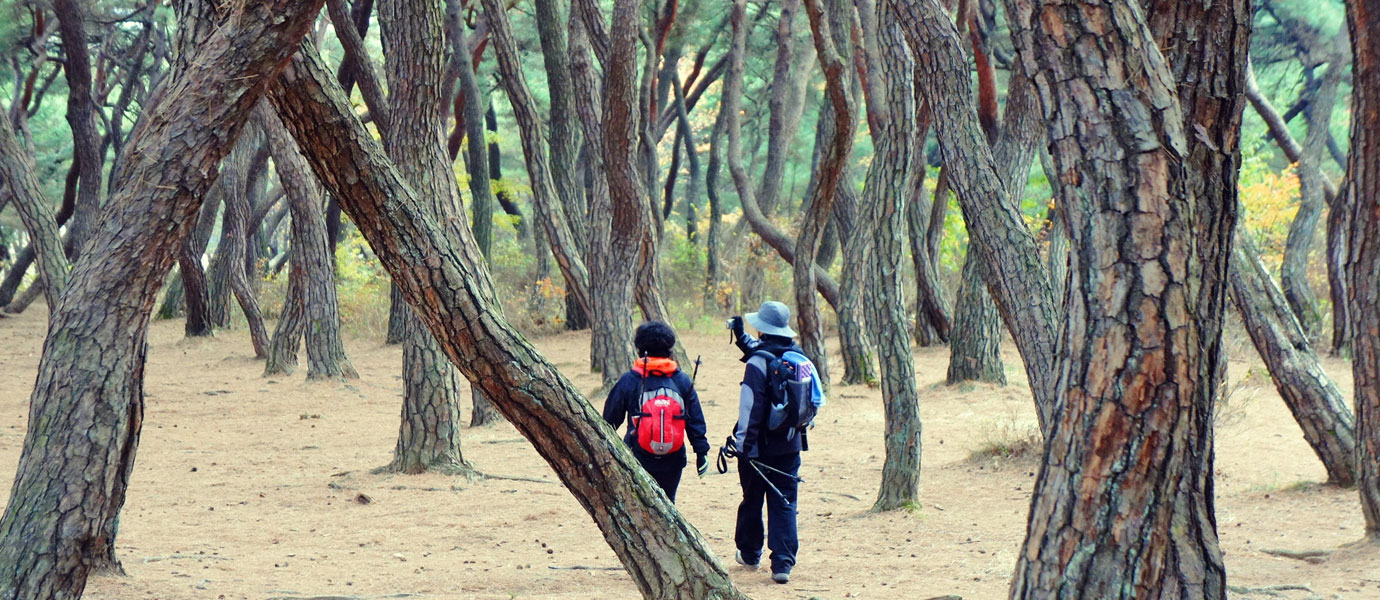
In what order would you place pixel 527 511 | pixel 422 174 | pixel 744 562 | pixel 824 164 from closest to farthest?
pixel 744 562 < pixel 527 511 < pixel 422 174 < pixel 824 164

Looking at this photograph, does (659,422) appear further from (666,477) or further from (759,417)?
(759,417)

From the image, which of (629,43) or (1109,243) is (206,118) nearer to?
(1109,243)

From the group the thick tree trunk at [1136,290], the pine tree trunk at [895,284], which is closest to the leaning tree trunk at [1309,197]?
the pine tree trunk at [895,284]

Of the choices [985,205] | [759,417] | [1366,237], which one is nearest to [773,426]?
[759,417]

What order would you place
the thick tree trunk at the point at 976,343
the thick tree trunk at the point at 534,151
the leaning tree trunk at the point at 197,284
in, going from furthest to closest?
the leaning tree trunk at the point at 197,284 → the thick tree trunk at the point at 976,343 → the thick tree trunk at the point at 534,151

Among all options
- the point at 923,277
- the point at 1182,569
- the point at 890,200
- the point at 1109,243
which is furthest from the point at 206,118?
the point at 923,277

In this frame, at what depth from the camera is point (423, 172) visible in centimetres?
774

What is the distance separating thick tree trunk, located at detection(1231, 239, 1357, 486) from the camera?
6.68 meters

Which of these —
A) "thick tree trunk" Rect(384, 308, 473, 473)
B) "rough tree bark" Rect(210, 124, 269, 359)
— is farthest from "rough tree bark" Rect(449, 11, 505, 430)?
"rough tree bark" Rect(210, 124, 269, 359)

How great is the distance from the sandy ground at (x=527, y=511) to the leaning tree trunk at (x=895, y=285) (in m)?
0.25

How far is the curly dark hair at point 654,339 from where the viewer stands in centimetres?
559

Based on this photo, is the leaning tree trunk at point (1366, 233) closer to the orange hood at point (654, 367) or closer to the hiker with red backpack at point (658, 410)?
the hiker with red backpack at point (658, 410)

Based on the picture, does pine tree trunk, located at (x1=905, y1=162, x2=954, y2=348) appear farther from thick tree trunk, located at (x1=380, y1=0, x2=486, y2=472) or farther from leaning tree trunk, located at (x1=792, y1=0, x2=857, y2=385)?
thick tree trunk, located at (x1=380, y1=0, x2=486, y2=472)

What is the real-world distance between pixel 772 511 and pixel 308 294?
9.01m
